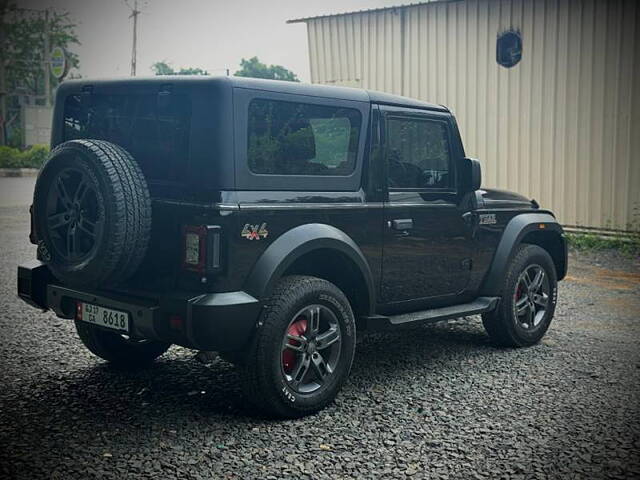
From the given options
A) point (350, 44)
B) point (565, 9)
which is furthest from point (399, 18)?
→ point (565, 9)

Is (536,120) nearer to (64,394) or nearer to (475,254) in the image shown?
(475,254)

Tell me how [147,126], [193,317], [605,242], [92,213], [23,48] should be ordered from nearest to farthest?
[193,317] < [92,213] < [147,126] < [605,242] < [23,48]

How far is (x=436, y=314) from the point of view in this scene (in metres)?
5.67

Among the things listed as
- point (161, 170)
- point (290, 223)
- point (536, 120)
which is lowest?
point (290, 223)

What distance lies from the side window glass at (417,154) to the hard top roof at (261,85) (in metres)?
0.18

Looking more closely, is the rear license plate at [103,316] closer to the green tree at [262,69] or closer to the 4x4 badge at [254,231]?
the 4x4 badge at [254,231]

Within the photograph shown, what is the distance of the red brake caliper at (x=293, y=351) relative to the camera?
4.64 m

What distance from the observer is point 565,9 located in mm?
12547

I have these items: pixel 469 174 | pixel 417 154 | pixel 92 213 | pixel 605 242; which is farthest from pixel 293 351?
pixel 605 242

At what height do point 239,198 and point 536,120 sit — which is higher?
point 536,120

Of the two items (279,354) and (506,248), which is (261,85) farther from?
(506,248)

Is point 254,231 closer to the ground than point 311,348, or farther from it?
farther from it

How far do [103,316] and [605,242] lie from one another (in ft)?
32.0

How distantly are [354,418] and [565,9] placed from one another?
32.5 ft
